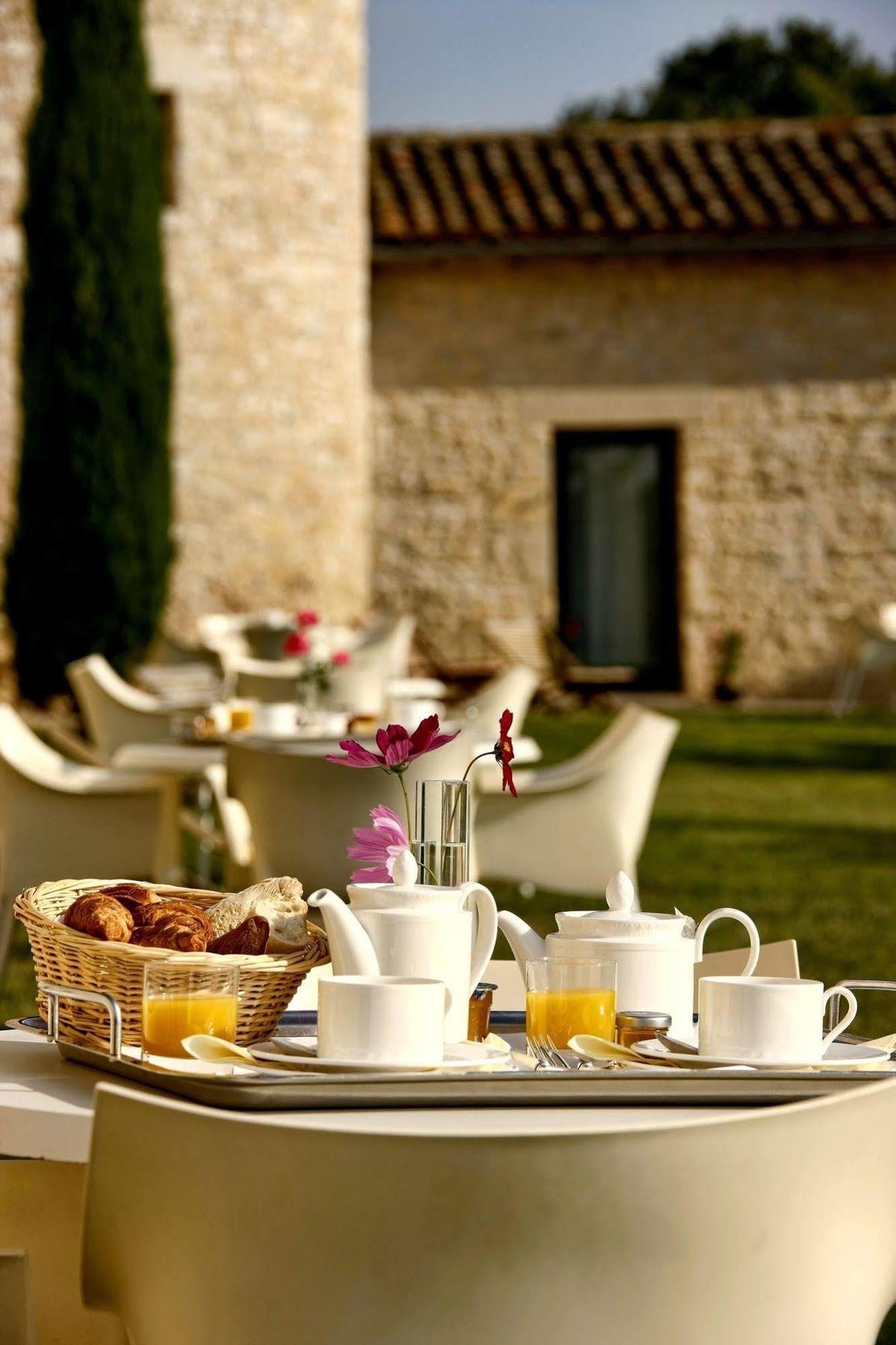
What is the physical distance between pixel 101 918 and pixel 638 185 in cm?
1434

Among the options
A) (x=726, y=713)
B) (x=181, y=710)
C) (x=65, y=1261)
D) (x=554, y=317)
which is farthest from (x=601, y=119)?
(x=65, y=1261)

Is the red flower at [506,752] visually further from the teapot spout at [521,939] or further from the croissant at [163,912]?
the croissant at [163,912]

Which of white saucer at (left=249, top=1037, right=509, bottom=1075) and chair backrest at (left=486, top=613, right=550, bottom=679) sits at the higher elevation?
chair backrest at (left=486, top=613, right=550, bottom=679)

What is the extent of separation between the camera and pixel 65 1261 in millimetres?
1867

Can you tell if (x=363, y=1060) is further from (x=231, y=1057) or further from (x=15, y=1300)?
(x=15, y=1300)

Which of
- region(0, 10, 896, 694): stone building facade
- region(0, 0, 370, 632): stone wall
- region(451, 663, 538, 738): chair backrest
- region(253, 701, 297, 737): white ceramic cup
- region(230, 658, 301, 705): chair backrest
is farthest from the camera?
region(0, 10, 896, 694): stone building facade

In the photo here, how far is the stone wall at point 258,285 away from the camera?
1302 centimetres

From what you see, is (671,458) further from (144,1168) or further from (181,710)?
(144,1168)

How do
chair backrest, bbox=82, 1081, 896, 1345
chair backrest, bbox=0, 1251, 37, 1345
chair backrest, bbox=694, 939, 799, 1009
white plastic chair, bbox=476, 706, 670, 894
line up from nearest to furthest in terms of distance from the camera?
chair backrest, bbox=82, 1081, 896, 1345
chair backrest, bbox=0, 1251, 37, 1345
chair backrest, bbox=694, 939, 799, 1009
white plastic chair, bbox=476, 706, 670, 894

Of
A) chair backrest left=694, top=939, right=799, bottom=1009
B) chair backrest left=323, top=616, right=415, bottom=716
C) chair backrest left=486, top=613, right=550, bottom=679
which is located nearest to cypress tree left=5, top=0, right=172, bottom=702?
chair backrest left=486, top=613, right=550, bottom=679

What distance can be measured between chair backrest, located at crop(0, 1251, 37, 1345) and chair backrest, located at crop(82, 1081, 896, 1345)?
194 millimetres

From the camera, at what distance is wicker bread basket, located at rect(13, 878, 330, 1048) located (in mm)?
1745

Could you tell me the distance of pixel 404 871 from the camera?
181 centimetres

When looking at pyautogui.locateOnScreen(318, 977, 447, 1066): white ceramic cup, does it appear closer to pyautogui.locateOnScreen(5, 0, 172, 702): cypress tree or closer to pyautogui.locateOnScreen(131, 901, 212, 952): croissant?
pyautogui.locateOnScreen(131, 901, 212, 952): croissant
